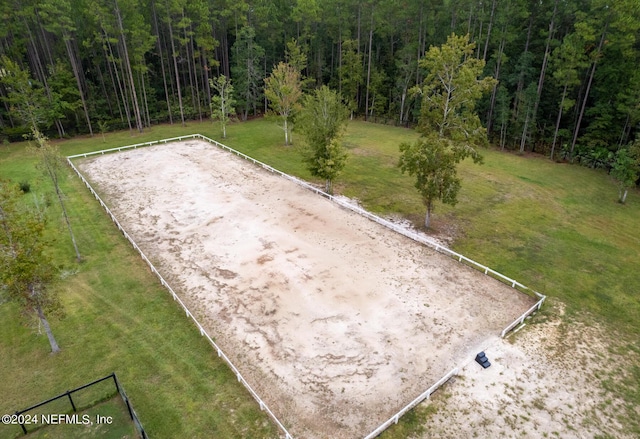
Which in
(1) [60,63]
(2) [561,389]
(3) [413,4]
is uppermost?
(3) [413,4]

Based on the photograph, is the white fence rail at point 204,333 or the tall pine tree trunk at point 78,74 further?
the tall pine tree trunk at point 78,74

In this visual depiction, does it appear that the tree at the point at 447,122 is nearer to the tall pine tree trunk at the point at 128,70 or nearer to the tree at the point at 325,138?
the tree at the point at 325,138

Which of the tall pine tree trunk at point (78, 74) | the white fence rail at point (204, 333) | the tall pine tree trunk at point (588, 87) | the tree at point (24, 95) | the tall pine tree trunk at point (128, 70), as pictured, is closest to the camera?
the white fence rail at point (204, 333)

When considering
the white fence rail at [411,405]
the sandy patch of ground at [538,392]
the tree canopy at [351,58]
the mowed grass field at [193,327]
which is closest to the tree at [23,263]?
the mowed grass field at [193,327]

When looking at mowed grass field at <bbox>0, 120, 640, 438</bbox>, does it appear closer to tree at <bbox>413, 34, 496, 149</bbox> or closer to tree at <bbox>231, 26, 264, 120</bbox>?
tree at <bbox>413, 34, 496, 149</bbox>

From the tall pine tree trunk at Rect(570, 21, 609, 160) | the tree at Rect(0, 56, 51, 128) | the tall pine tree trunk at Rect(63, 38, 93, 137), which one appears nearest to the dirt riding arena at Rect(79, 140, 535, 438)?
the tree at Rect(0, 56, 51, 128)

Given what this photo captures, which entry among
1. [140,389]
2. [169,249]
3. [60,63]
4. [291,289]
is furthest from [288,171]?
[60,63]

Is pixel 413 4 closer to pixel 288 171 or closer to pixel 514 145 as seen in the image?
pixel 514 145
